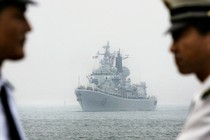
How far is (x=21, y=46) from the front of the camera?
64.1 inches

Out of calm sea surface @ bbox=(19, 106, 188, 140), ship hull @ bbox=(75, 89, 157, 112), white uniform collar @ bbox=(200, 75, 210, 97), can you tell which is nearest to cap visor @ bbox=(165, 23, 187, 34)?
white uniform collar @ bbox=(200, 75, 210, 97)

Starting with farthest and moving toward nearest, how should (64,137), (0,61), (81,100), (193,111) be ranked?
1. (81,100)
2. (64,137)
3. (0,61)
4. (193,111)

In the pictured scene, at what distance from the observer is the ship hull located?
7875 centimetres

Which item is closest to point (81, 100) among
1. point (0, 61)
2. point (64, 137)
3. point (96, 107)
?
point (96, 107)

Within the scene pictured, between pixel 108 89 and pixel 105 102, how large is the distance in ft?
10.4

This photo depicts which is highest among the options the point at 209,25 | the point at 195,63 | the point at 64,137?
the point at 209,25

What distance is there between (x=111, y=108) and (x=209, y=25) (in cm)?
8538

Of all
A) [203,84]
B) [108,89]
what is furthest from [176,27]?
[108,89]

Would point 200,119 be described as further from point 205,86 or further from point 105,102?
point 105,102

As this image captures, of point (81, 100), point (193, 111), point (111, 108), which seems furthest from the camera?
point (111, 108)

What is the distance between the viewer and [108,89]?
263ft

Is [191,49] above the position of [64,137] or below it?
above

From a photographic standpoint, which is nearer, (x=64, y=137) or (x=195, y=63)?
(x=195, y=63)

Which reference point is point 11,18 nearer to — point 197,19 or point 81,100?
point 197,19
